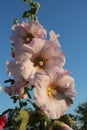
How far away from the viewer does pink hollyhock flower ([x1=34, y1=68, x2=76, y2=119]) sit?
304 cm

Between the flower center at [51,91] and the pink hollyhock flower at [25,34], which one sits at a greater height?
the pink hollyhock flower at [25,34]

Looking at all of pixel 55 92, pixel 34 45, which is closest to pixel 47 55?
pixel 34 45

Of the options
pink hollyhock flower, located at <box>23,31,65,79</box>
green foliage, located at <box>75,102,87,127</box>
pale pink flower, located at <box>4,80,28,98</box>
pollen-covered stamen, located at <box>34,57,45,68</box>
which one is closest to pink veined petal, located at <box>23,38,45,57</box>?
pink hollyhock flower, located at <box>23,31,65,79</box>

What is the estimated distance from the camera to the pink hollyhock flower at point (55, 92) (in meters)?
3.04

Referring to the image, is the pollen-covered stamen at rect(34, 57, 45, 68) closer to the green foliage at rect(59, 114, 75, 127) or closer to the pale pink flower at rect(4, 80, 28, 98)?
the pale pink flower at rect(4, 80, 28, 98)

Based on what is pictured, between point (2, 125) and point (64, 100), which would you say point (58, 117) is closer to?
point (64, 100)

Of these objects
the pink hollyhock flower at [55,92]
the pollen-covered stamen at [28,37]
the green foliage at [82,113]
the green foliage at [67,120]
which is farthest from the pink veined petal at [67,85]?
the green foliage at [82,113]

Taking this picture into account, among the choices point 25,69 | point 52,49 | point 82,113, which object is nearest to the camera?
point 25,69

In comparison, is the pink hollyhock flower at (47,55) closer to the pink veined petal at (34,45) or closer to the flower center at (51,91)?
the pink veined petal at (34,45)

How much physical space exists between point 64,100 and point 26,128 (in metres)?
0.32

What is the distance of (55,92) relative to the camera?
325 centimetres

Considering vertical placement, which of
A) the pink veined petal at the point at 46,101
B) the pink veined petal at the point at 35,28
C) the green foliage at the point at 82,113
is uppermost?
the green foliage at the point at 82,113

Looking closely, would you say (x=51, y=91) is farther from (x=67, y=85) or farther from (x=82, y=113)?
(x=82, y=113)

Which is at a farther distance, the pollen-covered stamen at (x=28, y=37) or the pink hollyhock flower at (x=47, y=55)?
the pollen-covered stamen at (x=28, y=37)
